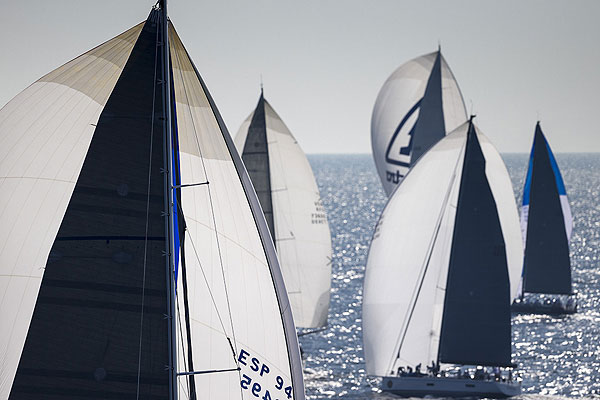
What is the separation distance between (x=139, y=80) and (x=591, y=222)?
334ft

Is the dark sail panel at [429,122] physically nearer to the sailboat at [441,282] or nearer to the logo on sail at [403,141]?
the logo on sail at [403,141]

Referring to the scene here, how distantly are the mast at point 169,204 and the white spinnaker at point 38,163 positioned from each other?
61 cm

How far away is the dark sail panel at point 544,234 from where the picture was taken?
49344 mm

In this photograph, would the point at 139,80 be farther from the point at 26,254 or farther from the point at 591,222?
the point at 591,222

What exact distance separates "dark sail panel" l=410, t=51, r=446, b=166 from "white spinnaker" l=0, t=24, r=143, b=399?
102ft

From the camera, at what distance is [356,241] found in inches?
3612

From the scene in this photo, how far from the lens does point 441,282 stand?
106ft

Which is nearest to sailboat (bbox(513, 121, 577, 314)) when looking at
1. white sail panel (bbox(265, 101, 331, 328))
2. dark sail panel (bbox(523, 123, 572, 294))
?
dark sail panel (bbox(523, 123, 572, 294))

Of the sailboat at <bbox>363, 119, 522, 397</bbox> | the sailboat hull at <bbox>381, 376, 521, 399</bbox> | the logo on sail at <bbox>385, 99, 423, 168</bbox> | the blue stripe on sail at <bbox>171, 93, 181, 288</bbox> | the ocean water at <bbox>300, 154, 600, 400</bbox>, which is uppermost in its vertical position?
the logo on sail at <bbox>385, 99, 423, 168</bbox>

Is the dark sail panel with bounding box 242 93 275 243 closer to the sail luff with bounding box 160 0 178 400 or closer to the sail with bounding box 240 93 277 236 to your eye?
the sail with bounding box 240 93 277 236

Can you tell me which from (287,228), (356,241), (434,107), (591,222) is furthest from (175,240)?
(591,222)

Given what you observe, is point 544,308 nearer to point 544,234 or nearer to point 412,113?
point 544,234

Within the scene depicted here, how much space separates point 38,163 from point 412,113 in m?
37.9

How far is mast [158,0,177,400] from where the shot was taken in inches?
552
